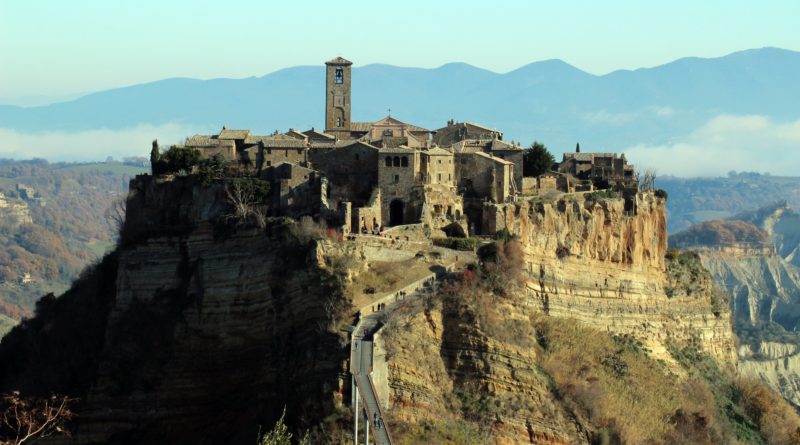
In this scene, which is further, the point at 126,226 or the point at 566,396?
the point at 126,226

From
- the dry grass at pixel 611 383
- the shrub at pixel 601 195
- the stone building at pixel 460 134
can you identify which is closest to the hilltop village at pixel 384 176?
the stone building at pixel 460 134

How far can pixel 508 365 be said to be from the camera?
58.5 meters

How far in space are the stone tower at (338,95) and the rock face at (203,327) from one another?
1163 centimetres

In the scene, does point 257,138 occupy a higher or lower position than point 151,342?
higher

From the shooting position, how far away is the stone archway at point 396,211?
6675 centimetres

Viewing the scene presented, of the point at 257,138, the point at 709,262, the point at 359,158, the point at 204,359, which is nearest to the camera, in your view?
the point at 204,359

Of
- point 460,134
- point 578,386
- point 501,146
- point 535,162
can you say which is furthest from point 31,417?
point 460,134

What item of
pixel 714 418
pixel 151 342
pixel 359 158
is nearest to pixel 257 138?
pixel 359 158

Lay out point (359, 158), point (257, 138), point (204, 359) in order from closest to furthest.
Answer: point (204, 359), point (359, 158), point (257, 138)

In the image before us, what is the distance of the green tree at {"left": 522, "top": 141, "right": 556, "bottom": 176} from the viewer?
74.5m

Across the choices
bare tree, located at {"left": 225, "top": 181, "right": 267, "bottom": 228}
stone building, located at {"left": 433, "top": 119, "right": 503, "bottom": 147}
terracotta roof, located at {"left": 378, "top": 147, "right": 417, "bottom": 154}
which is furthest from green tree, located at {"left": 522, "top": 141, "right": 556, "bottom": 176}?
bare tree, located at {"left": 225, "top": 181, "right": 267, "bottom": 228}

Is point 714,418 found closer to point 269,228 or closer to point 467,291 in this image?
point 467,291

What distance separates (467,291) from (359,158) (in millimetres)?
10578

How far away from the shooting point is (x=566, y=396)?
5991 cm
